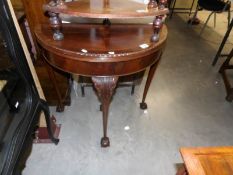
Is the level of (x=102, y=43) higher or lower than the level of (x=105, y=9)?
lower

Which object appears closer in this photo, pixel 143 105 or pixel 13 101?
pixel 13 101

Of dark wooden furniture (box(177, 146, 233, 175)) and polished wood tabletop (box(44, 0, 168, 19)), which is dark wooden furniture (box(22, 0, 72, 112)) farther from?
dark wooden furniture (box(177, 146, 233, 175))

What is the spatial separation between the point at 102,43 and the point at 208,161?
720 mm

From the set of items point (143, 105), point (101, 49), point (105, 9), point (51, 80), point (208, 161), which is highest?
point (105, 9)

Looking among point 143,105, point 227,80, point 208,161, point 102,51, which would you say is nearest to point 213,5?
point 227,80

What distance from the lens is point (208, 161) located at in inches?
28.6

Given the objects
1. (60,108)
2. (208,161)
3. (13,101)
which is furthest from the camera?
(60,108)

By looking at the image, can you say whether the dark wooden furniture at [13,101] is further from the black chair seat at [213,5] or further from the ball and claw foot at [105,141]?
the black chair seat at [213,5]

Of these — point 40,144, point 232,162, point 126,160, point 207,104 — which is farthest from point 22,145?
point 207,104

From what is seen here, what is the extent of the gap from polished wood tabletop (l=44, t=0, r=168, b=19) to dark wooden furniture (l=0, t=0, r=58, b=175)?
0.87 feet

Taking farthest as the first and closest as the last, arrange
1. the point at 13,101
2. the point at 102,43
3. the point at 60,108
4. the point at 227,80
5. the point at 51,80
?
the point at 227,80
the point at 60,108
the point at 51,80
the point at 102,43
the point at 13,101

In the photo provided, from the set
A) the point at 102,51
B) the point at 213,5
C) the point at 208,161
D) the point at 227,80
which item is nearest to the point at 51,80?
the point at 102,51

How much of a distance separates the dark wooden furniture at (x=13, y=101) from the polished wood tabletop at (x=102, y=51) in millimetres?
205

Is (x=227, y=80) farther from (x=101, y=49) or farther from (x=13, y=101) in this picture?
(x=13, y=101)
